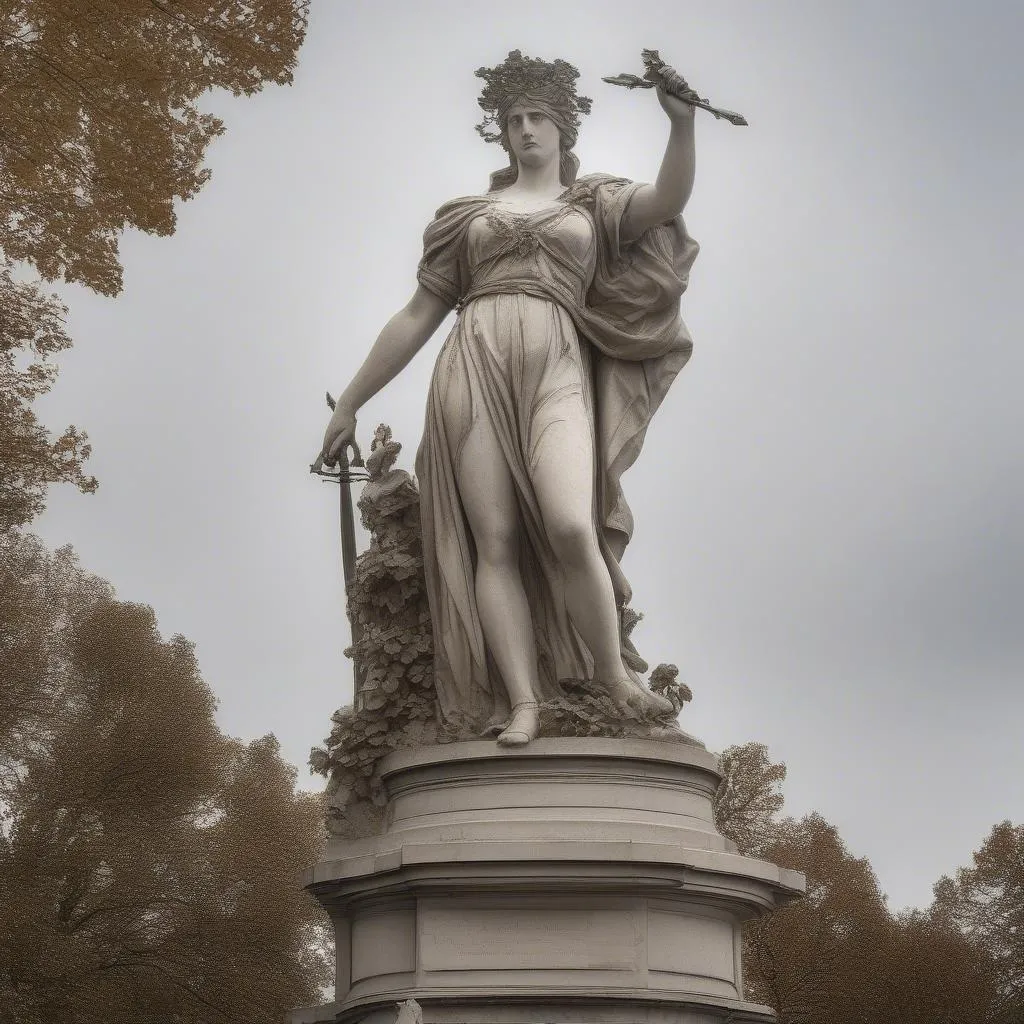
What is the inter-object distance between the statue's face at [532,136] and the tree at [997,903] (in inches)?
854

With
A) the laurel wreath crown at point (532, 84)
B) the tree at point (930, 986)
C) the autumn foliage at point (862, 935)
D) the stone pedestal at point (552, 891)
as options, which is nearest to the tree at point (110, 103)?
the laurel wreath crown at point (532, 84)


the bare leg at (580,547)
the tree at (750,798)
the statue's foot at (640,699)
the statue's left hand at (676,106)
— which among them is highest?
the tree at (750,798)

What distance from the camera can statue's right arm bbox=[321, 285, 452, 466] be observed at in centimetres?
1121

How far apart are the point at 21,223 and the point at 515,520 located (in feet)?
11.8

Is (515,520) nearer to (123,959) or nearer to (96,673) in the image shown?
(123,959)

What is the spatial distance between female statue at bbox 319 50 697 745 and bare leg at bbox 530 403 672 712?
11 millimetres

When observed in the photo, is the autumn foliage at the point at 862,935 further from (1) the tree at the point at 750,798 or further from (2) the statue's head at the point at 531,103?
(2) the statue's head at the point at 531,103

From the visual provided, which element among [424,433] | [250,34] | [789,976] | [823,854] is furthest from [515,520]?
[823,854]

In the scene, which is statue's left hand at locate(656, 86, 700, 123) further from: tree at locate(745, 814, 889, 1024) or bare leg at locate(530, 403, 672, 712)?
tree at locate(745, 814, 889, 1024)

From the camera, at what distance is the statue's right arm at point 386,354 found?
11.2 metres

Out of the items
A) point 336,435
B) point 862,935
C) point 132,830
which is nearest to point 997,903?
point 862,935

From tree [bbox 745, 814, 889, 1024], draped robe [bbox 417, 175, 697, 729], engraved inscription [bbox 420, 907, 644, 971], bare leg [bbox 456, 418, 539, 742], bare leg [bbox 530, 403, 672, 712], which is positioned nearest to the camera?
engraved inscription [bbox 420, 907, 644, 971]

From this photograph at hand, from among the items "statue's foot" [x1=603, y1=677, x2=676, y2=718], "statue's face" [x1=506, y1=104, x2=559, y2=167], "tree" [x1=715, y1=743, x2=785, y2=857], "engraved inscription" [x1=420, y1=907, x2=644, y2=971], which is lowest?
"engraved inscription" [x1=420, y1=907, x2=644, y2=971]

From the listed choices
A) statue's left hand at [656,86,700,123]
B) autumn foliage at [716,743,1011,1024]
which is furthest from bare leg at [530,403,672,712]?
autumn foliage at [716,743,1011,1024]
